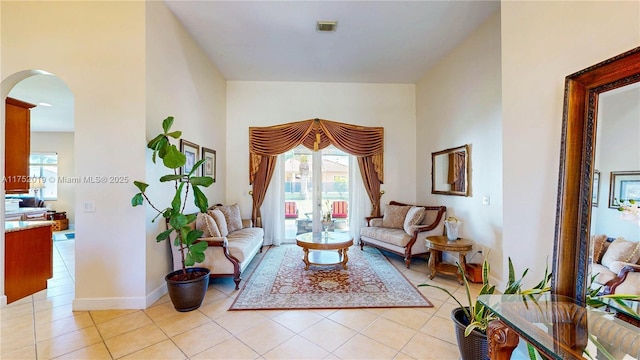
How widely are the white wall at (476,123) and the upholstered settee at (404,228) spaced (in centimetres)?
31

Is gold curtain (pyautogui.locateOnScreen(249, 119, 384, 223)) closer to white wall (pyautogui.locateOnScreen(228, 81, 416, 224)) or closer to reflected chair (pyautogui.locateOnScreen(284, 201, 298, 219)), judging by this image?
white wall (pyautogui.locateOnScreen(228, 81, 416, 224))

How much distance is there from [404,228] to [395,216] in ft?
1.12

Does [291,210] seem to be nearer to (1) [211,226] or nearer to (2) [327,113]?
(2) [327,113]

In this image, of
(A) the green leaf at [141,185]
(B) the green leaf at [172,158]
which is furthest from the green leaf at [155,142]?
(A) the green leaf at [141,185]

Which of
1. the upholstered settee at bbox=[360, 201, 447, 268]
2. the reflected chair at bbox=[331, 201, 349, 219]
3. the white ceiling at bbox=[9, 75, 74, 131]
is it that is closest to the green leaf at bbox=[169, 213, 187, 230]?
the white ceiling at bbox=[9, 75, 74, 131]

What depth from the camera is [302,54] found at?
425 cm

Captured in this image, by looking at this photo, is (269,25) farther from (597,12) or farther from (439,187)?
(439,187)

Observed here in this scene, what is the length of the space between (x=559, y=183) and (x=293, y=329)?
2.31 m

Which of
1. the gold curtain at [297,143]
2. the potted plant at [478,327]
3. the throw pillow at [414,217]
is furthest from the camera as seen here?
the gold curtain at [297,143]

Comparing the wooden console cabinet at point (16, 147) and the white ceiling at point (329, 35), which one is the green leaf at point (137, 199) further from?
the white ceiling at point (329, 35)

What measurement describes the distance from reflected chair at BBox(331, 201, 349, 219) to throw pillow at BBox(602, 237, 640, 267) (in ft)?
14.5

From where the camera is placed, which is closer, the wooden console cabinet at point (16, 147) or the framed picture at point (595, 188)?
the framed picture at point (595, 188)

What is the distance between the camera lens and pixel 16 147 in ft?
9.77

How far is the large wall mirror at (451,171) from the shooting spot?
3882 millimetres
